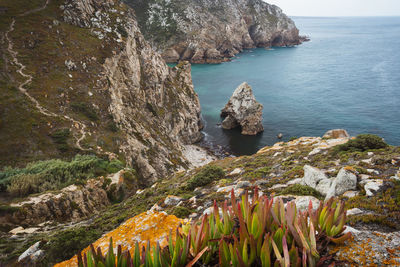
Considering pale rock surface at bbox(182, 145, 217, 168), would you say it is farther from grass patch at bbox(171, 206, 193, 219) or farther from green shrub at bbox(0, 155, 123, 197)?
grass patch at bbox(171, 206, 193, 219)

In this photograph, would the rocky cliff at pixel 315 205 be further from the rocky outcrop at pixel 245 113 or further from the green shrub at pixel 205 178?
the rocky outcrop at pixel 245 113

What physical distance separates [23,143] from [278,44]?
18344cm

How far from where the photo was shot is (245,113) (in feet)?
179

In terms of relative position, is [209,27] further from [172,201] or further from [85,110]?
[172,201]

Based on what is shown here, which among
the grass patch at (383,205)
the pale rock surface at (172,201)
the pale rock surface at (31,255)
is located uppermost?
the grass patch at (383,205)

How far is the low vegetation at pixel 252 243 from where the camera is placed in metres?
2.37

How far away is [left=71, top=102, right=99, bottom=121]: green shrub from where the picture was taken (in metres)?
23.8

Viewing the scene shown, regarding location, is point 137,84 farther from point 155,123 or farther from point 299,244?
point 299,244

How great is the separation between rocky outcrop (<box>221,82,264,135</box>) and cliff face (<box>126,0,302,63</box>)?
77.0 m

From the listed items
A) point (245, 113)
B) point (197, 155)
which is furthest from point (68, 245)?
point (245, 113)

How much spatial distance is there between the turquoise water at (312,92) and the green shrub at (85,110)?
101 feet

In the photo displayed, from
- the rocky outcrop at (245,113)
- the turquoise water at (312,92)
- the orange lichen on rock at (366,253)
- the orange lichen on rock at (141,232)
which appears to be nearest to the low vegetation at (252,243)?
the orange lichen on rock at (366,253)

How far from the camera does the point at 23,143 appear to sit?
18.5 metres

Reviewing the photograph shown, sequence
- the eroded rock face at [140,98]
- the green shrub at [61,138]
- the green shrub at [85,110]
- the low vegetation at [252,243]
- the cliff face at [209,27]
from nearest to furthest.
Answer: the low vegetation at [252,243] → the green shrub at [61,138] → the green shrub at [85,110] → the eroded rock face at [140,98] → the cliff face at [209,27]
